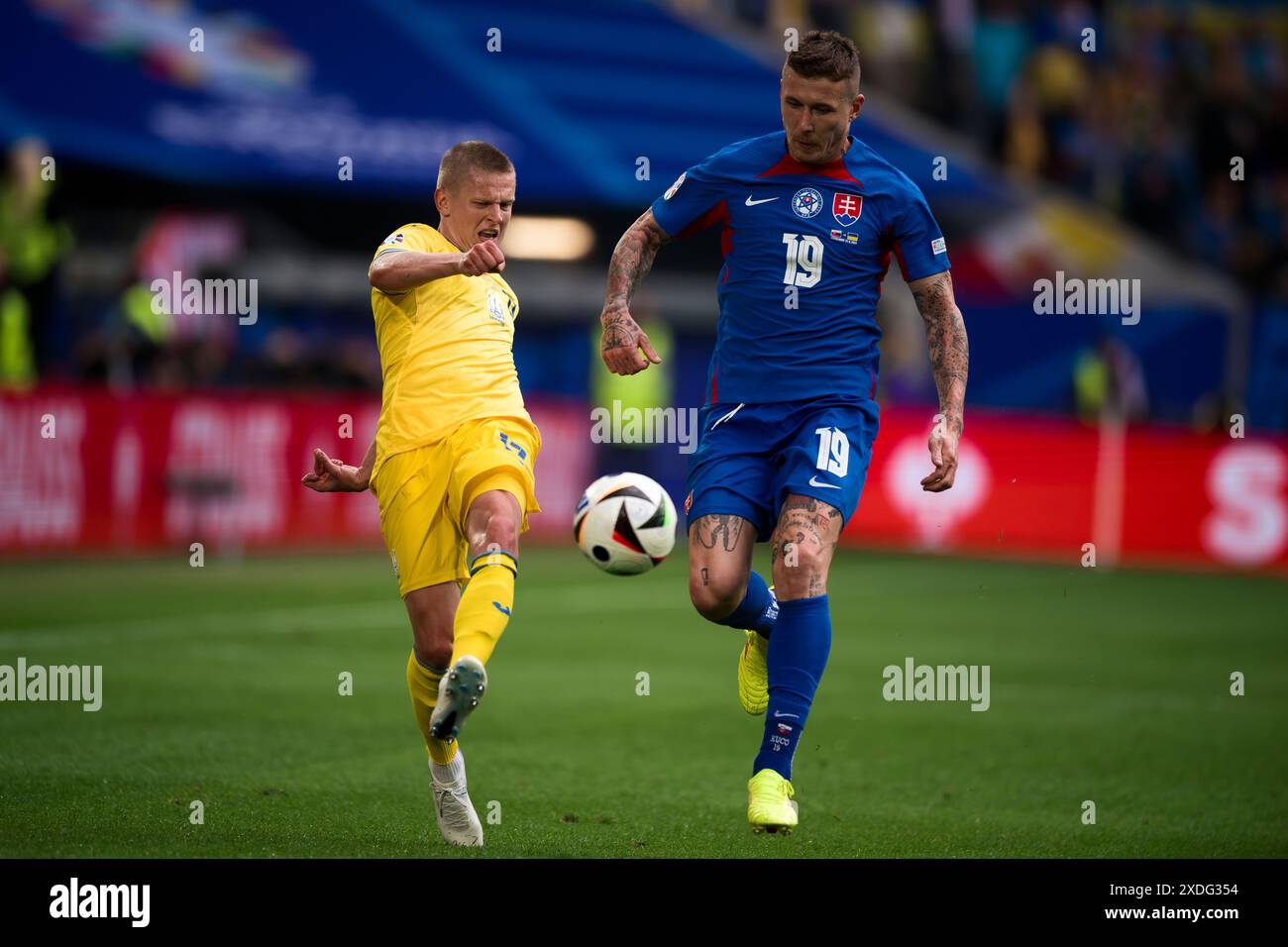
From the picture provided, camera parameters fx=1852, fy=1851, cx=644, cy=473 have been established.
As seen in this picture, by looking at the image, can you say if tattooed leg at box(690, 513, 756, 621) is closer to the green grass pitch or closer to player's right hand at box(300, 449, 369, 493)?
the green grass pitch

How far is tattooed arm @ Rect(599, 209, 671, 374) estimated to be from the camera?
20.4 feet

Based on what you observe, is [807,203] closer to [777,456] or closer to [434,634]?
[777,456]

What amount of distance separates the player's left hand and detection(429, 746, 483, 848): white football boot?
5.94ft

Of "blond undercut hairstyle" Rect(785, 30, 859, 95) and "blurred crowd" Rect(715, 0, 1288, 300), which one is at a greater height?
"blurred crowd" Rect(715, 0, 1288, 300)

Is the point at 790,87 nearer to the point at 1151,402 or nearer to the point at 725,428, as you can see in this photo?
the point at 725,428

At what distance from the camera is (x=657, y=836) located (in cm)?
629

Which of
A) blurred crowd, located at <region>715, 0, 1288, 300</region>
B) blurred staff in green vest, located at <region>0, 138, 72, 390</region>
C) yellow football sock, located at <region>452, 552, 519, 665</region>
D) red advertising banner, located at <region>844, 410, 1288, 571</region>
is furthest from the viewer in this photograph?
blurred crowd, located at <region>715, 0, 1288, 300</region>

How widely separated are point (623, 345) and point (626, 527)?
2.74 ft

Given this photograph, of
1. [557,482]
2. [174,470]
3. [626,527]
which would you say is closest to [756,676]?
[626,527]

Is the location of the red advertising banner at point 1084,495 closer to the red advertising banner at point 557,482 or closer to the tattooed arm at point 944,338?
the red advertising banner at point 557,482

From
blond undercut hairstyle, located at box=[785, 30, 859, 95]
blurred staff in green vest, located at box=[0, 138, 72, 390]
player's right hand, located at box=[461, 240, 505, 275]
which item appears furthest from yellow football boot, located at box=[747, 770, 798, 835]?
blurred staff in green vest, located at box=[0, 138, 72, 390]

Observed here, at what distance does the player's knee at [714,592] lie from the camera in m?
6.27

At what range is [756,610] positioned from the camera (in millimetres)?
6781

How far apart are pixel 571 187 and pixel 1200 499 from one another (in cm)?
882
